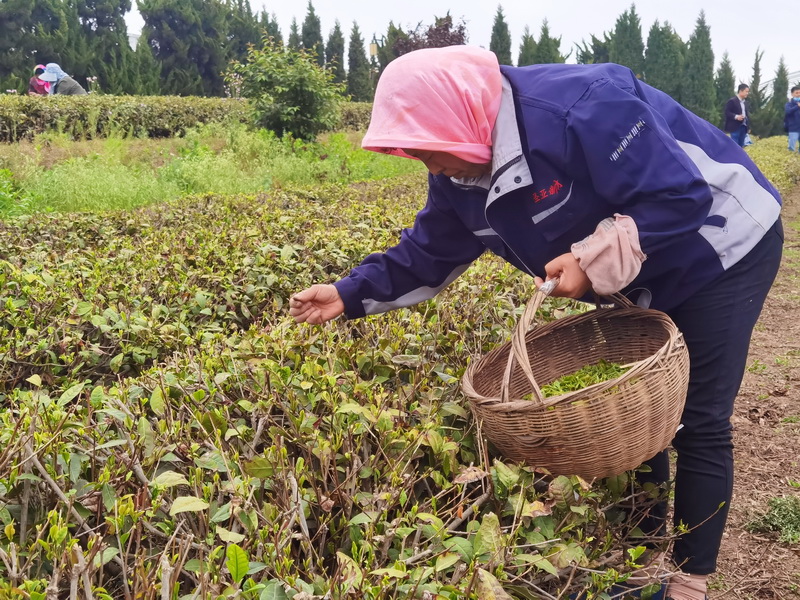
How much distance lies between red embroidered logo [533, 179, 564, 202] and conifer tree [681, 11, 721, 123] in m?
41.3

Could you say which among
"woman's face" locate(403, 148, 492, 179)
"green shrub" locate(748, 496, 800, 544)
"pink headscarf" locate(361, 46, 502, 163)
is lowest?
"green shrub" locate(748, 496, 800, 544)

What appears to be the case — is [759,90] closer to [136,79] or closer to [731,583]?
[136,79]

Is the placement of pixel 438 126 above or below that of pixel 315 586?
above

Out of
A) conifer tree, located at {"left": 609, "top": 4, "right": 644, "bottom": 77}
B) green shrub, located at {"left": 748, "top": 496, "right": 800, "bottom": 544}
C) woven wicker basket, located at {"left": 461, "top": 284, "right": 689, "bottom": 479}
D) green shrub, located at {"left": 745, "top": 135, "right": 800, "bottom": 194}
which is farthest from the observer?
conifer tree, located at {"left": 609, "top": 4, "right": 644, "bottom": 77}

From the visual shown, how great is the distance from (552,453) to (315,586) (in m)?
0.66

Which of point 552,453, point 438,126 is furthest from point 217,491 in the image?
point 438,126

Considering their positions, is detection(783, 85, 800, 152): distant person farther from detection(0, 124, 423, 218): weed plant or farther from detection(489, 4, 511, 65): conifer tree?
detection(489, 4, 511, 65): conifer tree

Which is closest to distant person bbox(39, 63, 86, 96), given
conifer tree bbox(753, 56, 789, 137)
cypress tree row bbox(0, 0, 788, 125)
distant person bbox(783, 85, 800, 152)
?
cypress tree row bbox(0, 0, 788, 125)

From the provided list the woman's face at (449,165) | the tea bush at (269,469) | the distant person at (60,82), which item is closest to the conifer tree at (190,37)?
the distant person at (60,82)

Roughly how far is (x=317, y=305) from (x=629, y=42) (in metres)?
44.3

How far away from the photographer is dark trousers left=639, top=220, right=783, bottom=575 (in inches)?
77.2

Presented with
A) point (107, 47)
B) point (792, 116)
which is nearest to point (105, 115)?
point (792, 116)

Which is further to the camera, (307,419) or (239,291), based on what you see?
(239,291)

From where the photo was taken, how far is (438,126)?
5.74 feet
